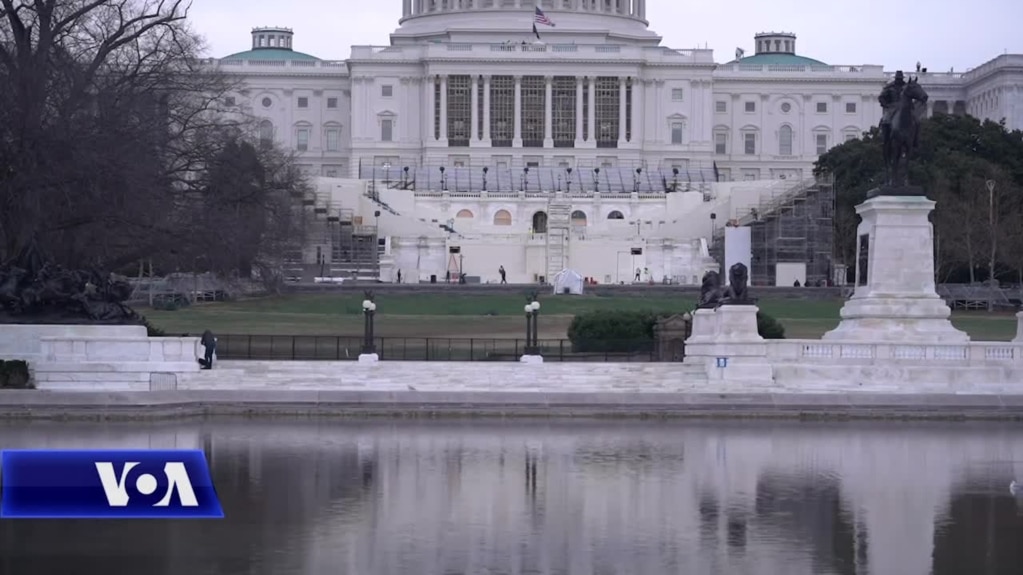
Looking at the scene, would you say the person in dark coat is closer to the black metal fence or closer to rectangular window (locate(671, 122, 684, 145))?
the black metal fence

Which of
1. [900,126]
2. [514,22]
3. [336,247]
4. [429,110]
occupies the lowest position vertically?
[336,247]

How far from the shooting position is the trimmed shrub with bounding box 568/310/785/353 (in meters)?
51.3

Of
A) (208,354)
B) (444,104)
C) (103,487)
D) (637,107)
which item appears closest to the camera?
(103,487)

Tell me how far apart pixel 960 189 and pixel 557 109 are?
56430mm

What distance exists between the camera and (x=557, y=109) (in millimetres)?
148250

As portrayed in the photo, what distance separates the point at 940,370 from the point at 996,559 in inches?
834

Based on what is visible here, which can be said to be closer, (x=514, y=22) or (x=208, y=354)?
(x=208, y=354)

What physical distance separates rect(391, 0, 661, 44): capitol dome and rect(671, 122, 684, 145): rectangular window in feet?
38.5

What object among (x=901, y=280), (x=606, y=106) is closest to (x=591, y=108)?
Answer: (x=606, y=106)

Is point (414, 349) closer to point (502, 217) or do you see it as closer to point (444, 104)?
point (502, 217)

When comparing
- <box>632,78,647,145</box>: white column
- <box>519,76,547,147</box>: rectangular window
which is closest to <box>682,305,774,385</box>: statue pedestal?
<box>519,76,547,147</box>: rectangular window

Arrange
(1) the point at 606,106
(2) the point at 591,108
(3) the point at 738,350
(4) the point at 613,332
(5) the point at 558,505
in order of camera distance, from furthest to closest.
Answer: (1) the point at 606,106, (2) the point at 591,108, (4) the point at 613,332, (3) the point at 738,350, (5) the point at 558,505

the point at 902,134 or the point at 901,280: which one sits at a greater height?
the point at 902,134

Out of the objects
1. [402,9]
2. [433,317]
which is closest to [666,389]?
[433,317]
